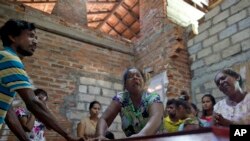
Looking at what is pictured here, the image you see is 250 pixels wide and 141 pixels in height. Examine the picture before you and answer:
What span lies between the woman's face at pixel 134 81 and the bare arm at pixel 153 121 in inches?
9.8

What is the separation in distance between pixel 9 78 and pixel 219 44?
384cm

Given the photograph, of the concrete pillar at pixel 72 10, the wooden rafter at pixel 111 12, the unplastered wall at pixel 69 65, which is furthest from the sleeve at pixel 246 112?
the wooden rafter at pixel 111 12

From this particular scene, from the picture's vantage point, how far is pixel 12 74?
155cm

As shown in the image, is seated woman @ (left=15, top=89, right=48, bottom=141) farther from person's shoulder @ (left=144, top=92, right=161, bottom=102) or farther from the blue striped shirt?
the blue striped shirt

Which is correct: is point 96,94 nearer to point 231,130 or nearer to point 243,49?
point 243,49

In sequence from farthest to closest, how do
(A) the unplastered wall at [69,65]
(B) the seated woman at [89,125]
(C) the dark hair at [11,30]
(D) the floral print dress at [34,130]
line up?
(A) the unplastered wall at [69,65] → (B) the seated woman at [89,125] → (D) the floral print dress at [34,130] → (C) the dark hair at [11,30]

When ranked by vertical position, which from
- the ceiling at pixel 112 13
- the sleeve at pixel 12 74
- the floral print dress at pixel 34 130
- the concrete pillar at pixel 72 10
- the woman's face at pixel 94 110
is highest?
the ceiling at pixel 112 13

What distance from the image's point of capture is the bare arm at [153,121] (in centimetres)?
203

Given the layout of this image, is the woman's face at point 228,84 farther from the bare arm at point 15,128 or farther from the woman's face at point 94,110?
the woman's face at point 94,110

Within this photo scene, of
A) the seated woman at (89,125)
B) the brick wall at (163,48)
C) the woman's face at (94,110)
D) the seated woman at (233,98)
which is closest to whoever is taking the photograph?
the seated woman at (233,98)

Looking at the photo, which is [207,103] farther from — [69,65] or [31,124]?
[69,65]

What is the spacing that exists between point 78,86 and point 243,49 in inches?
124

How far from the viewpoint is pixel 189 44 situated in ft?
17.1

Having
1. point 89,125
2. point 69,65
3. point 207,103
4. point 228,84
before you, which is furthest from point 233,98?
point 69,65
